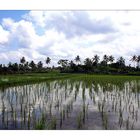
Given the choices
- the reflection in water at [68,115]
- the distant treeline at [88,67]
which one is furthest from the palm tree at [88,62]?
the reflection in water at [68,115]

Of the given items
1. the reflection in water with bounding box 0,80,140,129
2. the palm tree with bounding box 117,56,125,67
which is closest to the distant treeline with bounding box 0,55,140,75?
the palm tree with bounding box 117,56,125,67

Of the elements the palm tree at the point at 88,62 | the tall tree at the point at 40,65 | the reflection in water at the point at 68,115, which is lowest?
the reflection in water at the point at 68,115

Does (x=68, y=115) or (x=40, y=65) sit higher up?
(x=40, y=65)

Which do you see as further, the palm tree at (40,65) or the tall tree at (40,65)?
the palm tree at (40,65)

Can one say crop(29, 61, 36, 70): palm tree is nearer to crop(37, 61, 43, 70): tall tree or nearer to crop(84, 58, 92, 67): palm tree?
crop(37, 61, 43, 70): tall tree

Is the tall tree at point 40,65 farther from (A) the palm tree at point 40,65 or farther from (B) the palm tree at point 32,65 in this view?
(B) the palm tree at point 32,65

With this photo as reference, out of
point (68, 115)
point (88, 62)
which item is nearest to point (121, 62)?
point (88, 62)

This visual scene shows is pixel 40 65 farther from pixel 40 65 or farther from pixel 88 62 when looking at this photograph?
pixel 88 62
